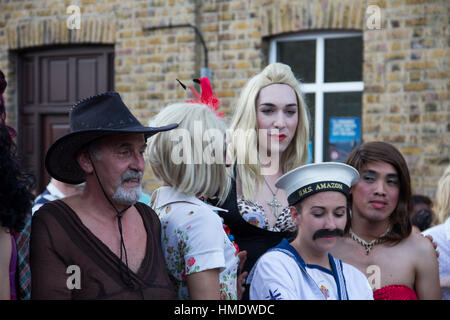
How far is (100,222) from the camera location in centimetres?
210

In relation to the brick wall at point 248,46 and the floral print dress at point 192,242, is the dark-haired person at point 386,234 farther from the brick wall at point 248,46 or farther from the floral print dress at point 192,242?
the brick wall at point 248,46

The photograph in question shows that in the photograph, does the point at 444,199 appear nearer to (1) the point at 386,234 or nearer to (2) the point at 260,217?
(1) the point at 386,234

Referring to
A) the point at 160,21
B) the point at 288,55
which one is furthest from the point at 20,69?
the point at 288,55

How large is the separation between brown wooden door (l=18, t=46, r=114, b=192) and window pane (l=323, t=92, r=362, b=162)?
2.90 metres

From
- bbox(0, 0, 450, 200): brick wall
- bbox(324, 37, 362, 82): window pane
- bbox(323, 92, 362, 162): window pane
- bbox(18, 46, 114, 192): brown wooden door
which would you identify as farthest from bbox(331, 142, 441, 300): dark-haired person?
bbox(18, 46, 114, 192): brown wooden door

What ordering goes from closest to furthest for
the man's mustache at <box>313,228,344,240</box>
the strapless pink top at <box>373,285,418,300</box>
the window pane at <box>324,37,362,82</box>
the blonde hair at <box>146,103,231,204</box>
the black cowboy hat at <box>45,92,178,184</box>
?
the black cowboy hat at <box>45,92,178,184</box> → the blonde hair at <box>146,103,231,204</box> → the man's mustache at <box>313,228,344,240</box> → the strapless pink top at <box>373,285,418,300</box> → the window pane at <box>324,37,362,82</box>

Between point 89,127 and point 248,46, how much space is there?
4.55 meters

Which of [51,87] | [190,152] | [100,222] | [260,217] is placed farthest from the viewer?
[51,87]

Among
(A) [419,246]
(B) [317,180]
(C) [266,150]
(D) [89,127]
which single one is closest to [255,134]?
(C) [266,150]

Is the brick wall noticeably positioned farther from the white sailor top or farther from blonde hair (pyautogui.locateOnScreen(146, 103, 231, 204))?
blonde hair (pyautogui.locateOnScreen(146, 103, 231, 204))

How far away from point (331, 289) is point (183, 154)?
0.86 m

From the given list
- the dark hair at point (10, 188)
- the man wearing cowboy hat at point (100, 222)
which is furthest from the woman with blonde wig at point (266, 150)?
the dark hair at point (10, 188)

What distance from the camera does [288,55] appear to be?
260 inches

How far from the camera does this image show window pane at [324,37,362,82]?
628 centimetres
